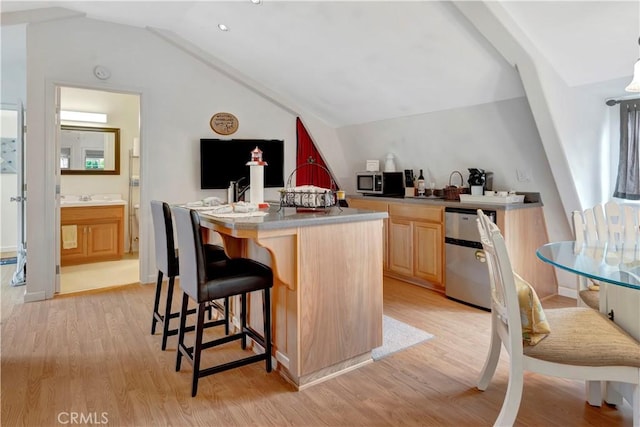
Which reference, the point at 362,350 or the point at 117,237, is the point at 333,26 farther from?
the point at 117,237

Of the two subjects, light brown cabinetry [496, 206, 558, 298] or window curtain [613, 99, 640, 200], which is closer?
window curtain [613, 99, 640, 200]

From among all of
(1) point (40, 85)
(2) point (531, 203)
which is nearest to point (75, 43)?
(1) point (40, 85)

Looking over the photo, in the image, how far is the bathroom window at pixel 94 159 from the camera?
549cm

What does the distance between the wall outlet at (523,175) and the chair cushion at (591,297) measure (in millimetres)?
1584

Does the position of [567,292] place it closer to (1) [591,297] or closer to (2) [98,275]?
(1) [591,297]

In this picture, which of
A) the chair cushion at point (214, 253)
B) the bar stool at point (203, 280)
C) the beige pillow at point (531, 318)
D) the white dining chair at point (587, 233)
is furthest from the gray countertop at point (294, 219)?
the white dining chair at point (587, 233)

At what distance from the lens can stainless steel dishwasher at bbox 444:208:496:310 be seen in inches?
136

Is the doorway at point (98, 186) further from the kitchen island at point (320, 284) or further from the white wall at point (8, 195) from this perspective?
the kitchen island at point (320, 284)

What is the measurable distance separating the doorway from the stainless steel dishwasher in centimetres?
365

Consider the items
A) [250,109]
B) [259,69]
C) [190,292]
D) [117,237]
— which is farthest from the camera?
[117,237]

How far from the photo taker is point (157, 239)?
2.72 metres

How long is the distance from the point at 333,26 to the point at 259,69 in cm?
155

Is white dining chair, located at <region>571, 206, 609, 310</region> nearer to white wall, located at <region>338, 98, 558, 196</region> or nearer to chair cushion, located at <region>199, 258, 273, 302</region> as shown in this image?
white wall, located at <region>338, 98, 558, 196</region>
